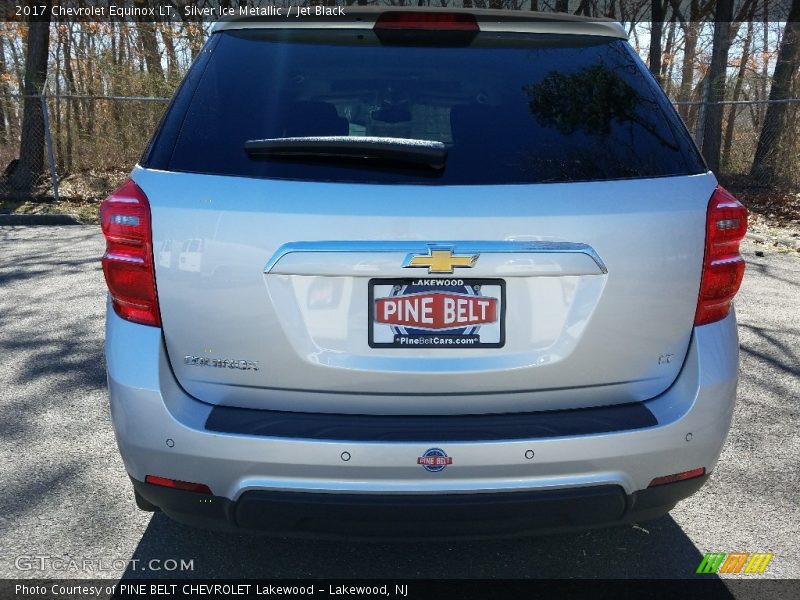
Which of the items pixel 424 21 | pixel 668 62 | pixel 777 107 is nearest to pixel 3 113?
pixel 668 62

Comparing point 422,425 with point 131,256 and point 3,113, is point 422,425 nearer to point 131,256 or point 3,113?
point 131,256

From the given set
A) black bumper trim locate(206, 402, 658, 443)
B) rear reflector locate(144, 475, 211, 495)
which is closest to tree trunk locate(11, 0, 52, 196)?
rear reflector locate(144, 475, 211, 495)

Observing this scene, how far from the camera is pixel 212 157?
2.20 m

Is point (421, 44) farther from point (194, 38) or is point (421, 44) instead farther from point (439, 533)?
point (194, 38)

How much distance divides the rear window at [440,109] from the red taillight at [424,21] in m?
0.08

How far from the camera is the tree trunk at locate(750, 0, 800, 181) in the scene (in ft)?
46.7

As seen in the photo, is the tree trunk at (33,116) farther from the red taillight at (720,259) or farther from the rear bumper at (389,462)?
the red taillight at (720,259)

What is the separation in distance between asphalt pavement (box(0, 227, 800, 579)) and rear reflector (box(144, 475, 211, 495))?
650 millimetres

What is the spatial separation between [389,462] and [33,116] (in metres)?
13.5

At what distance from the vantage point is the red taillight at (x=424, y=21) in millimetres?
2488

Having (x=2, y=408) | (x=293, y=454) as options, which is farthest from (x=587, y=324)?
(x=2, y=408)

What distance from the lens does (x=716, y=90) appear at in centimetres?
1509

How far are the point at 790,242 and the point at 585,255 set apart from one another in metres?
9.18

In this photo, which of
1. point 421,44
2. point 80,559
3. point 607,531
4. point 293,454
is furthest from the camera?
point 607,531
